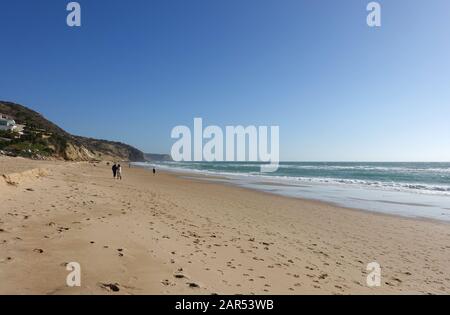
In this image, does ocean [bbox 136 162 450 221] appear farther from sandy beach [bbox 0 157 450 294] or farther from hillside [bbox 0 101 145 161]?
hillside [bbox 0 101 145 161]

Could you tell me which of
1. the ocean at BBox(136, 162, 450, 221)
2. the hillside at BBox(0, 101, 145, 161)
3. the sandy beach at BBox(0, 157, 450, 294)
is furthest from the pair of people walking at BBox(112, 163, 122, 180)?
the hillside at BBox(0, 101, 145, 161)

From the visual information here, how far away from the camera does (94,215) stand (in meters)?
10.4

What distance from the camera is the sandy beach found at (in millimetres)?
5477

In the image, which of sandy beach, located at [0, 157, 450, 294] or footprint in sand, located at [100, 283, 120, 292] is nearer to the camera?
footprint in sand, located at [100, 283, 120, 292]

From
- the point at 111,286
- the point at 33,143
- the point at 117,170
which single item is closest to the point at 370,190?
the point at 117,170

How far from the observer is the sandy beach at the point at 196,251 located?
5.48 metres

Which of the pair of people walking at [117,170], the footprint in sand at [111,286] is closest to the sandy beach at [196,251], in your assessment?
the footprint in sand at [111,286]

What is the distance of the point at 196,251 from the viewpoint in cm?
768

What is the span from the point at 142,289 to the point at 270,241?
535cm

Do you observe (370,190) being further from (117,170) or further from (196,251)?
(196,251)
